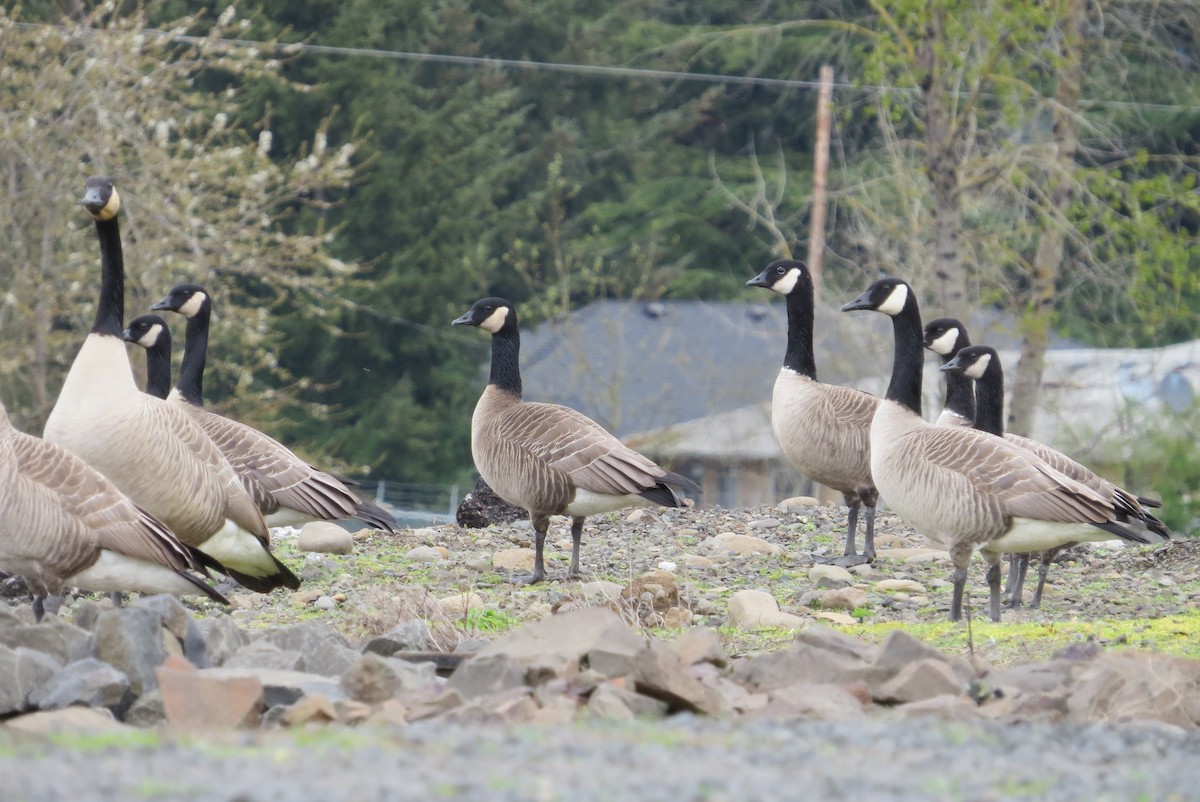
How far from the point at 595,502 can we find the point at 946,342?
2974mm

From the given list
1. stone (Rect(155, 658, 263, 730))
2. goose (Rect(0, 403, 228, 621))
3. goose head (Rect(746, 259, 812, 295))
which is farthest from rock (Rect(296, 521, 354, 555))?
stone (Rect(155, 658, 263, 730))

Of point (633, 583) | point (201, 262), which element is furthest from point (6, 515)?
point (201, 262)

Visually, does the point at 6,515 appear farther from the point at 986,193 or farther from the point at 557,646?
the point at 986,193

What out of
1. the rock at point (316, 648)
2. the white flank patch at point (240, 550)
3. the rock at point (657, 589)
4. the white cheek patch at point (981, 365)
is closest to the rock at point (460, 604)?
the rock at point (657, 589)

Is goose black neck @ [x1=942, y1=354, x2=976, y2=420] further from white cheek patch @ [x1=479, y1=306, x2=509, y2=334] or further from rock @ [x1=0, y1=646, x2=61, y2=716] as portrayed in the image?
rock @ [x1=0, y1=646, x2=61, y2=716]

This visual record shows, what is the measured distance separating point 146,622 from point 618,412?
22709 millimetres

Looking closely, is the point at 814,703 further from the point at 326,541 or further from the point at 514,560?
the point at 326,541

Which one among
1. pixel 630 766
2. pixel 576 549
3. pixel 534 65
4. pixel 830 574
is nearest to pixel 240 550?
pixel 576 549

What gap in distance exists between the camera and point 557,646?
19.0 feet

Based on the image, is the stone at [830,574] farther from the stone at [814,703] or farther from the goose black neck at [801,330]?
the stone at [814,703]

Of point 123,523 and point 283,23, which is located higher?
point 283,23

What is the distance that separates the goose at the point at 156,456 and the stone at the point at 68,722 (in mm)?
2704

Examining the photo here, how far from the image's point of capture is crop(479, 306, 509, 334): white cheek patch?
11.0m

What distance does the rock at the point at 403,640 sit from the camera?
6.54 meters
